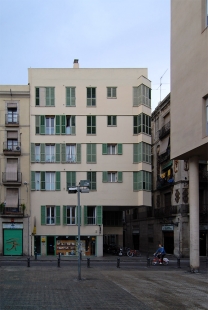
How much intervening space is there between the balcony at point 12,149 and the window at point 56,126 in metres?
2.34

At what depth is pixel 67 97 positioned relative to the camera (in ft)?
159

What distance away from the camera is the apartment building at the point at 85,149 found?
155ft

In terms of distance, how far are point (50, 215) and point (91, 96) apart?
40.4ft

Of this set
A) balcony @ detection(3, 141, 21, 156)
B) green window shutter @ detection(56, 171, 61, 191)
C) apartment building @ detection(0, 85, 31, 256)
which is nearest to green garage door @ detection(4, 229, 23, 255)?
apartment building @ detection(0, 85, 31, 256)

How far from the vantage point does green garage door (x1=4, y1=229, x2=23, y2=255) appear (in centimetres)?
4678

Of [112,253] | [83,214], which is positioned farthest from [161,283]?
[112,253]

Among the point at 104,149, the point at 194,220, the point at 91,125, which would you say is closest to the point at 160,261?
the point at 194,220

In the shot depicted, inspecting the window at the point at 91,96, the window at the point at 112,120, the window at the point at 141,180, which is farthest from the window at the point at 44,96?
the window at the point at 141,180

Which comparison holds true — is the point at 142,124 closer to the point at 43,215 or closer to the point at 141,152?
the point at 141,152

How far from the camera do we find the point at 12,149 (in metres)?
48.2

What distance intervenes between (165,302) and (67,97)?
34397 mm

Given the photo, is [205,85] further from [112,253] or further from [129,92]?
[112,253]

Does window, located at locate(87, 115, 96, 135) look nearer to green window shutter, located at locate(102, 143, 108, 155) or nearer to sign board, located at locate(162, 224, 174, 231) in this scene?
green window shutter, located at locate(102, 143, 108, 155)

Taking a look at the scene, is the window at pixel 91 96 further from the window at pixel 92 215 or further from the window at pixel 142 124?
the window at pixel 92 215
